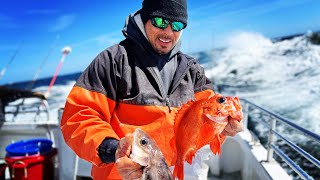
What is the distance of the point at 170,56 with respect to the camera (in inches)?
66.7

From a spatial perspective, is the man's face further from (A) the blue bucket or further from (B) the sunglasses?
(A) the blue bucket

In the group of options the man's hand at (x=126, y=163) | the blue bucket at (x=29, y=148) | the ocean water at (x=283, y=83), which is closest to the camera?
the man's hand at (x=126, y=163)

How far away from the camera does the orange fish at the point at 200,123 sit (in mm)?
1507

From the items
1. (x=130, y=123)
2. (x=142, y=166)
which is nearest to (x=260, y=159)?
(x=130, y=123)

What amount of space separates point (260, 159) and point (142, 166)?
96.5 inches

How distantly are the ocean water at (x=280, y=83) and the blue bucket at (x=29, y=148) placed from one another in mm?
6175

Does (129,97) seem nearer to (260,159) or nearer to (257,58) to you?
(260,159)

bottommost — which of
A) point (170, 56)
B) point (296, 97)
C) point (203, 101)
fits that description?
point (296, 97)

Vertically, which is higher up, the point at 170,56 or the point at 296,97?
the point at 170,56

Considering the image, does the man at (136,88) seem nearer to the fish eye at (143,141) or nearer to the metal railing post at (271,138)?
the fish eye at (143,141)

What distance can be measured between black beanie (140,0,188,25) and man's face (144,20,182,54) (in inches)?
1.9

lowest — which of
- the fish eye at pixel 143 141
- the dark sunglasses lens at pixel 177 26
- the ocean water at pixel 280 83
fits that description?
the ocean water at pixel 280 83

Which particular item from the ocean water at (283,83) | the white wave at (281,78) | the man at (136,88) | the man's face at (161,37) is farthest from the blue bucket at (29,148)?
the white wave at (281,78)

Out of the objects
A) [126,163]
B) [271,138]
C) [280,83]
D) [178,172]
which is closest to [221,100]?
[178,172]
